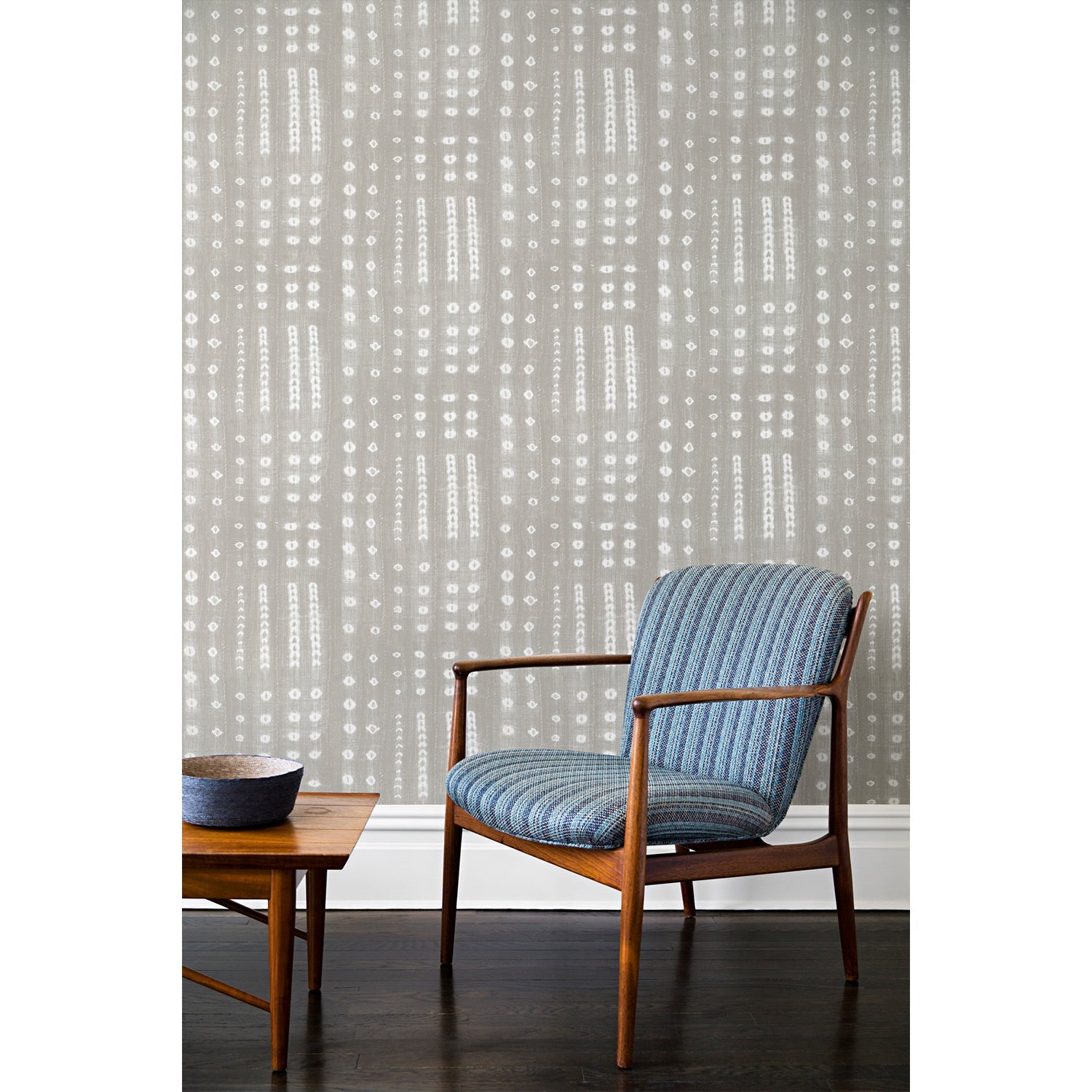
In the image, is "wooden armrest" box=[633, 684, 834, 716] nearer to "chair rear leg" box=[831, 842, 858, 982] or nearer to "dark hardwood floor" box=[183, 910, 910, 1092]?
"chair rear leg" box=[831, 842, 858, 982]

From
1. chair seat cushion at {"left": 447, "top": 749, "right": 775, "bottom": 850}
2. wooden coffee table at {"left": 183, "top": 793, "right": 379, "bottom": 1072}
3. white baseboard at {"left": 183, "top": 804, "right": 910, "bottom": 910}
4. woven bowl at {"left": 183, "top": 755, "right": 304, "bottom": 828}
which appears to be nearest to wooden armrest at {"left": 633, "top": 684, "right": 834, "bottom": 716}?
chair seat cushion at {"left": 447, "top": 749, "right": 775, "bottom": 850}

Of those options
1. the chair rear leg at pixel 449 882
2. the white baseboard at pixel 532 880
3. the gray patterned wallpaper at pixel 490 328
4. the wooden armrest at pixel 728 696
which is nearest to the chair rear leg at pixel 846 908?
the wooden armrest at pixel 728 696

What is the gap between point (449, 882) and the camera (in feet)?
7.18

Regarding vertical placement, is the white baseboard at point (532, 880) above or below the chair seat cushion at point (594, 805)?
below

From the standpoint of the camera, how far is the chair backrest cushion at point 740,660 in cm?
202

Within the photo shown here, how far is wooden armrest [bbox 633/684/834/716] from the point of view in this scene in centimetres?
171

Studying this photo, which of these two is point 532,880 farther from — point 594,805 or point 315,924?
point 594,805

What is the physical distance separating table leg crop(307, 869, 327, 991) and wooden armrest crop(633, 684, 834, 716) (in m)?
0.75

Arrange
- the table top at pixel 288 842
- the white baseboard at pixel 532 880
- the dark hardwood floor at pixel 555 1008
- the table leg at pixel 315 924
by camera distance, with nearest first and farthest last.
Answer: the table top at pixel 288 842 < the dark hardwood floor at pixel 555 1008 < the table leg at pixel 315 924 < the white baseboard at pixel 532 880

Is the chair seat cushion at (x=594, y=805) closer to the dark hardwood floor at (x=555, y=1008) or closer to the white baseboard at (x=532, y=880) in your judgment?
the dark hardwood floor at (x=555, y=1008)

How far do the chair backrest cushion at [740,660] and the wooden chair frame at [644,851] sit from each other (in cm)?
6

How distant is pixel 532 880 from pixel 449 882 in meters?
0.50
